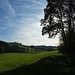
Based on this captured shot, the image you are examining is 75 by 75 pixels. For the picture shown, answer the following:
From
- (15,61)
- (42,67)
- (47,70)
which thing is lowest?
(47,70)

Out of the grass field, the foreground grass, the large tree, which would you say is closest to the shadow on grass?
the grass field

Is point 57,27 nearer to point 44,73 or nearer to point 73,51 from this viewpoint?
point 73,51

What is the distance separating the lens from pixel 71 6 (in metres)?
49.4

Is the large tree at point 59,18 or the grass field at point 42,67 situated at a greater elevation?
the large tree at point 59,18

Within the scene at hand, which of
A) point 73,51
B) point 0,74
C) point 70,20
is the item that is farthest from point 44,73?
point 70,20

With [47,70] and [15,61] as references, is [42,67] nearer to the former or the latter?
[47,70]

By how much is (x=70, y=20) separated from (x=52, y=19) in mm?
4773

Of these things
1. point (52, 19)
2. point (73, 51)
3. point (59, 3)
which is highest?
point (59, 3)

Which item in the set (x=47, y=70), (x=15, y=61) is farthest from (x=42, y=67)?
(x=15, y=61)

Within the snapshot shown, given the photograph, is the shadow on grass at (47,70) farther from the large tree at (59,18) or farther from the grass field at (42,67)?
the large tree at (59,18)

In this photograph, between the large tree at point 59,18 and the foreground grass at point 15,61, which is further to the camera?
the large tree at point 59,18

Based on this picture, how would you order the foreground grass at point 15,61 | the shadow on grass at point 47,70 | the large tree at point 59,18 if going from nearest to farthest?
the shadow on grass at point 47,70 → the foreground grass at point 15,61 → the large tree at point 59,18

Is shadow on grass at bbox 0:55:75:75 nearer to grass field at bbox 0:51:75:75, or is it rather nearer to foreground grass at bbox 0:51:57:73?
grass field at bbox 0:51:75:75

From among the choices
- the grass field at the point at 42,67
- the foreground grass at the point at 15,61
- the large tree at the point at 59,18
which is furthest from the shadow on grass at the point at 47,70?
the large tree at the point at 59,18
